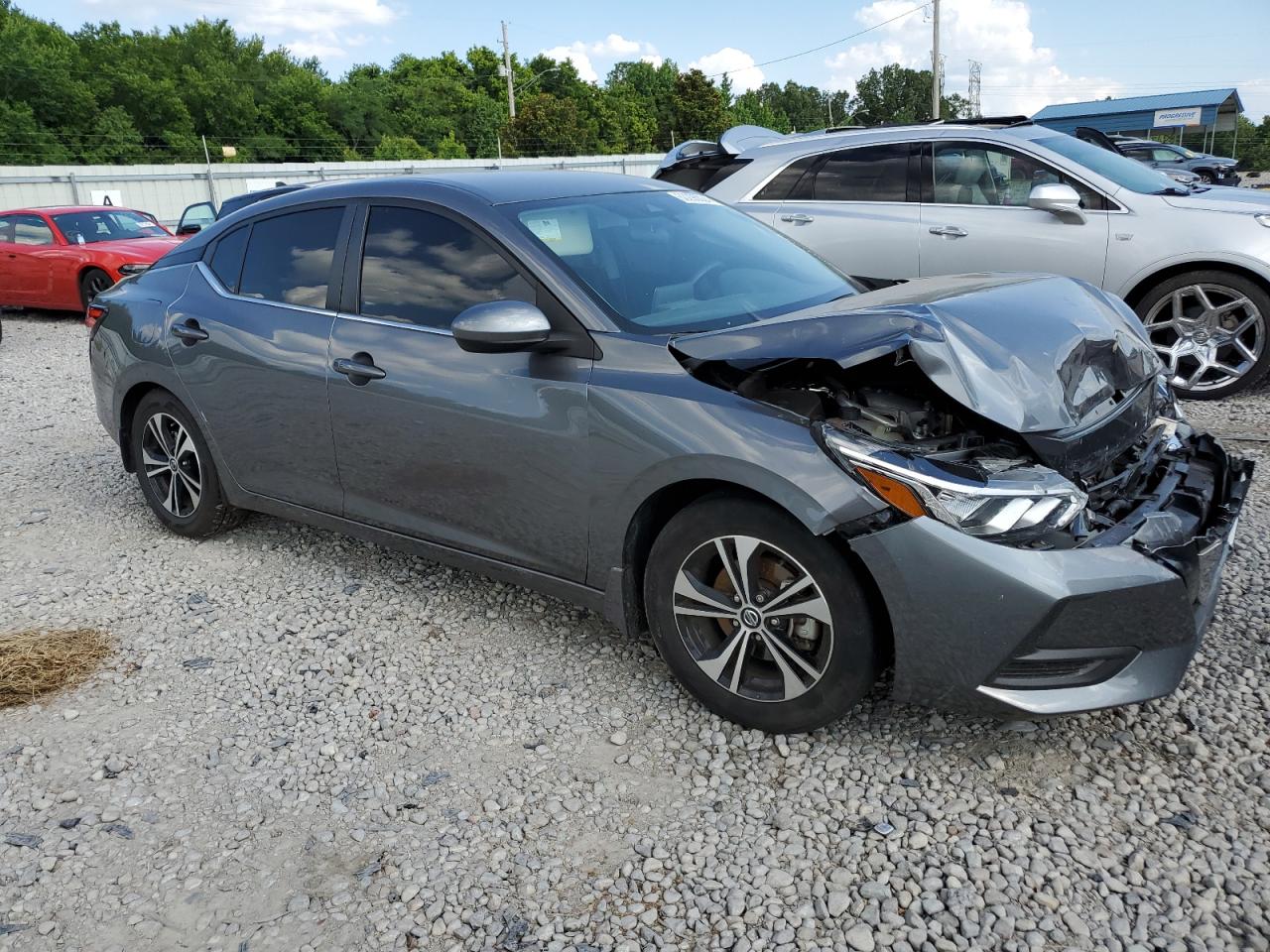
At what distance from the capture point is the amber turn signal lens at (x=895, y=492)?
264 cm

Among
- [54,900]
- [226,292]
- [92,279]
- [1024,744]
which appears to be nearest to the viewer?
[54,900]

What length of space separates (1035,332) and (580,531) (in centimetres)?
156

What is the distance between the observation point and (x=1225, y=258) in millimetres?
6398

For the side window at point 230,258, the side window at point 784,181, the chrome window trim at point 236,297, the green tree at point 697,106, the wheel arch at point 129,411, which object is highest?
the green tree at point 697,106

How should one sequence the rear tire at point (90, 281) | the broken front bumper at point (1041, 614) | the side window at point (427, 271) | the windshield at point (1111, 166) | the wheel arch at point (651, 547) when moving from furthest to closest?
1. the rear tire at point (90, 281)
2. the windshield at point (1111, 166)
3. the side window at point (427, 271)
4. the wheel arch at point (651, 547)
5. the broken front bumper at point (1041, 614)

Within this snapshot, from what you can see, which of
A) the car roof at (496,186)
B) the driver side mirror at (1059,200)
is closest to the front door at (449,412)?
the car roof at (496,186)

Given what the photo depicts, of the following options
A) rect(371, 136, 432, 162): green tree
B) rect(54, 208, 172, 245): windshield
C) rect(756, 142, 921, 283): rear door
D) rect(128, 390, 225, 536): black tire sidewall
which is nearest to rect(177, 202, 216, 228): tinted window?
rect(54, 208, 172, 245): windshield

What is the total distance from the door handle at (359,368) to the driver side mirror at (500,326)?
2.17 ft

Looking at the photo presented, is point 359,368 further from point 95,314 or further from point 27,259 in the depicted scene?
point 27,259

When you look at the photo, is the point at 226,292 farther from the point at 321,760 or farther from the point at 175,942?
the point at 175,942

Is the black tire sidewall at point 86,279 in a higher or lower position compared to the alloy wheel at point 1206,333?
higher

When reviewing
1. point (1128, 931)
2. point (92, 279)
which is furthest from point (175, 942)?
point (92, 279)

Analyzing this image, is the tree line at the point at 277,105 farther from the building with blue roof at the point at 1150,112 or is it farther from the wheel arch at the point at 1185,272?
the wheel arch at the point at 1185,272

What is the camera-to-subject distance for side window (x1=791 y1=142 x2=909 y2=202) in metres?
7.27
